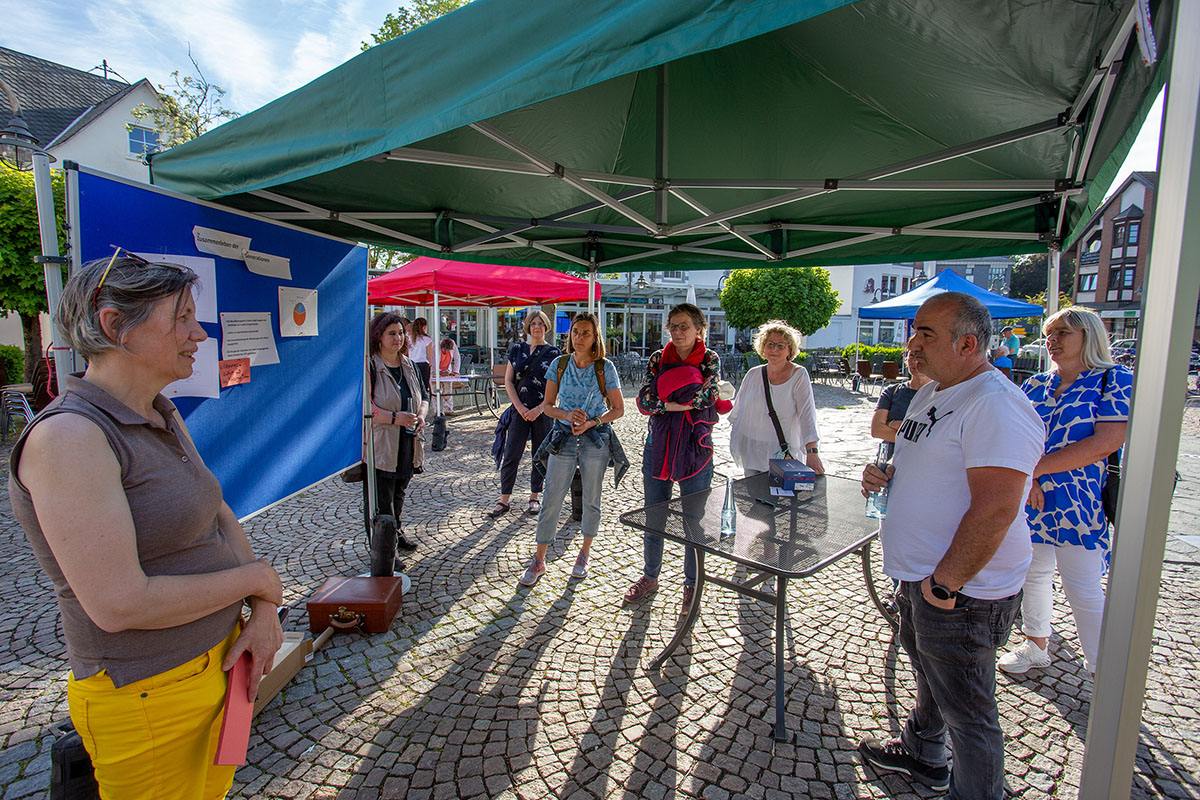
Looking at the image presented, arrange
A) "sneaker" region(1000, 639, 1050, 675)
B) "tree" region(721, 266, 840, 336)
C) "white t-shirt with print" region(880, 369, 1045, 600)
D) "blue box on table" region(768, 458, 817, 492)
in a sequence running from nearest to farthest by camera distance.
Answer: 1. "white t-shirt with print" region(880, 369, 1045, 600)
2. "sneaker" region(1000, 639, 1050, 675)
3. "blue box on table" region(768, 458, 817, 492)
4. "tree" region(721, 266, 840, 336)

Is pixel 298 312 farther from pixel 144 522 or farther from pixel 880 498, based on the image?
pixel 880 498

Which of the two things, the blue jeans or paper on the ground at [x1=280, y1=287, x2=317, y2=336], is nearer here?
paper on the ground at [x1=280, y1=287, x2=317, y2=336]

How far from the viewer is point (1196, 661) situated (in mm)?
3133

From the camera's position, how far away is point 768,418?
3703mm

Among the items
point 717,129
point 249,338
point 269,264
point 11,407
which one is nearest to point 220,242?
point 269,264

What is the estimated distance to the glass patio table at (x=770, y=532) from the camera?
97.0 inches

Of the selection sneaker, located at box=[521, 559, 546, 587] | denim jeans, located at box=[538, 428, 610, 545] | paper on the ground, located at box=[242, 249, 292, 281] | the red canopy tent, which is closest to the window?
the red canopy tent

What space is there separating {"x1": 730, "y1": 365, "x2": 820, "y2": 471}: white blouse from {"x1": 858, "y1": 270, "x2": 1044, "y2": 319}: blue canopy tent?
691cm

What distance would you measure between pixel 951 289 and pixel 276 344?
12.3 meters

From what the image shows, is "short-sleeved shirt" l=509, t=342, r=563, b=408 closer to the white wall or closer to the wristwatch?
the wristwatch

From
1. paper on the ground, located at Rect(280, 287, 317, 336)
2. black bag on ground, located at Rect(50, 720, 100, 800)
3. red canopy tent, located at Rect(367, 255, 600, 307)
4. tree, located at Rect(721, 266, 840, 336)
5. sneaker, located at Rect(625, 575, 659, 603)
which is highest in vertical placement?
tree, located at Rect(721, 266, 840, 336)

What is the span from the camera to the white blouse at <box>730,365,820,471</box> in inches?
144

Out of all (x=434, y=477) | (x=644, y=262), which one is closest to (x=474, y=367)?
(x=434, y=477)

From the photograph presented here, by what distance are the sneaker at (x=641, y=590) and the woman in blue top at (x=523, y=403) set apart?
1.77 metres
